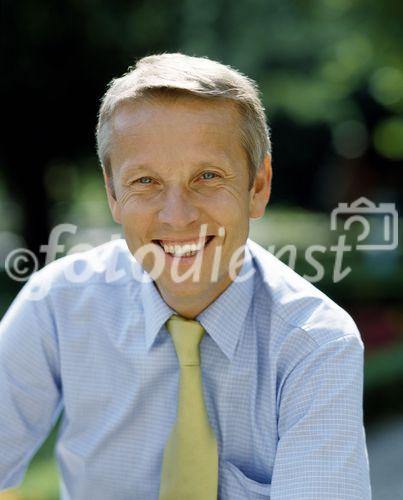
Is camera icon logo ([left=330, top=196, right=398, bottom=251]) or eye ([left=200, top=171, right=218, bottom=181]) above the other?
eye ([left=200, top=171, right=218, bottom=181])

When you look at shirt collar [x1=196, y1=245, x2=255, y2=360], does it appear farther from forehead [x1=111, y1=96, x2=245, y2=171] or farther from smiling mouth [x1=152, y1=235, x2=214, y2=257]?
forehead [x1=111, y1=96, x2=245, y2=171]

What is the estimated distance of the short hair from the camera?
6.86 ft

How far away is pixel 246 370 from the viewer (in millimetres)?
2199

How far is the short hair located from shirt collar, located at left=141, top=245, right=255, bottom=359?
312 millimetres

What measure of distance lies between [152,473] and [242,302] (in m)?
0.55

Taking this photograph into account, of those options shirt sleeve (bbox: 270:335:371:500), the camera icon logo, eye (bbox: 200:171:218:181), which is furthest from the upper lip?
the camera icon logo

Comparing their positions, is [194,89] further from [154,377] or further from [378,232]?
[378,232]

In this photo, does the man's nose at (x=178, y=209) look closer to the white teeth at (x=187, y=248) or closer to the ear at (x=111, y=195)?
the white teeth at (x=187, y=248)

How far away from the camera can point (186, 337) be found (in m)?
2.25

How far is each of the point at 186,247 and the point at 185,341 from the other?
0.27m

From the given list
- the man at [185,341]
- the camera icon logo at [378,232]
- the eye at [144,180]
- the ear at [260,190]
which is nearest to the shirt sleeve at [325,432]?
the man at [185,341]

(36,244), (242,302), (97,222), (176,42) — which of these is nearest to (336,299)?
(176,42)

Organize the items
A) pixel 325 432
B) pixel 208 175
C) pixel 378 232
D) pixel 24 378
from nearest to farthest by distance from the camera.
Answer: pixel 325 432 → pixel 208 175 → pixel 24 378 → pixel 378 232

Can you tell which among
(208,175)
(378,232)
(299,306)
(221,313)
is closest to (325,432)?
(299,306)
